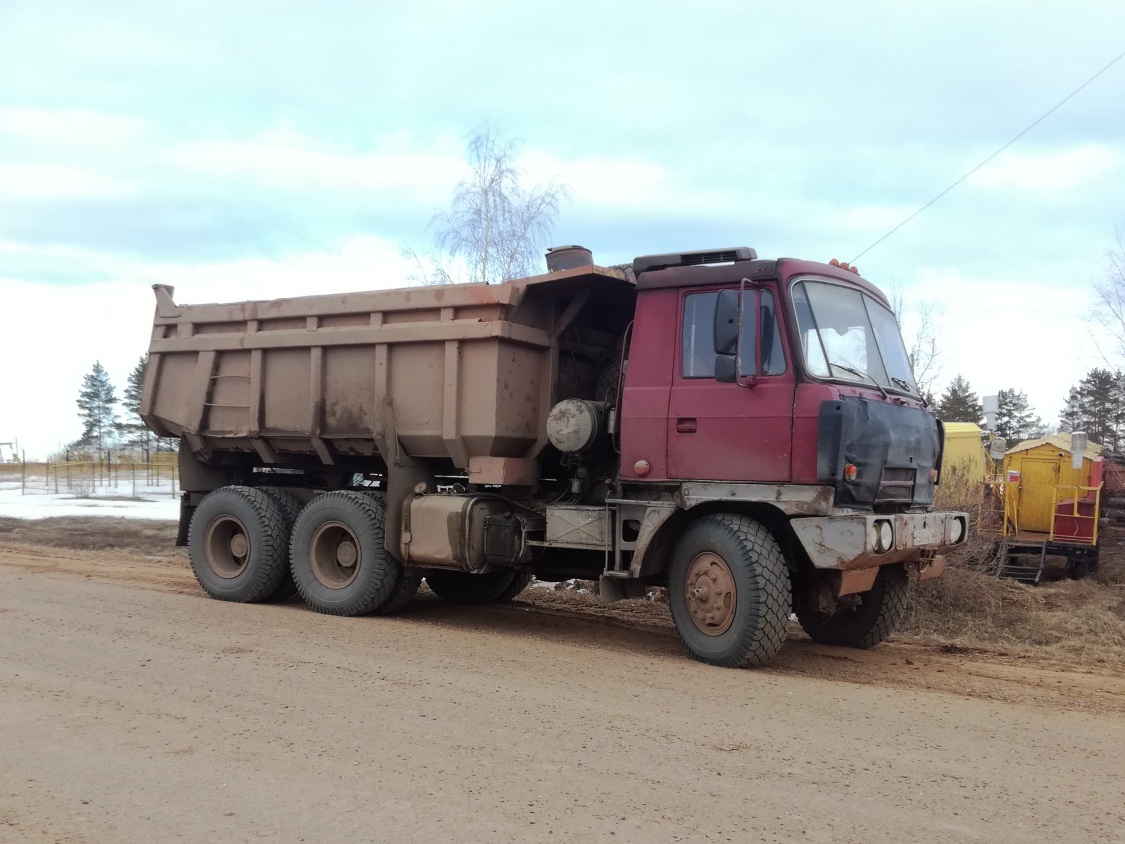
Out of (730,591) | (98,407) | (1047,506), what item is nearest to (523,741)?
(730,591)

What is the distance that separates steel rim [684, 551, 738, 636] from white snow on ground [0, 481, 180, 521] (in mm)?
14994

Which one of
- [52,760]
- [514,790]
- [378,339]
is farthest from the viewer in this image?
[378,339]

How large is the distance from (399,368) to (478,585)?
2610 mm

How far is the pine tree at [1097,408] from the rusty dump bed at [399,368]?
125 ft

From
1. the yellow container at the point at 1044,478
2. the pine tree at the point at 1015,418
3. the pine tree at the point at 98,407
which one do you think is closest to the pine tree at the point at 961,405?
the pine tree at the point at 1015,418

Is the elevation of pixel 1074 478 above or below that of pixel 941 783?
above

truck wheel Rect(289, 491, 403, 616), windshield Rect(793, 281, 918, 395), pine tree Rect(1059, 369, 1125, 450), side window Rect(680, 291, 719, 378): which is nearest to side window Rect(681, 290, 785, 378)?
side window Rect(680, 291, 719, 378)

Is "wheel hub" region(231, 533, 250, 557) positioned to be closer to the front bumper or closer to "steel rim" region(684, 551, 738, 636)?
"steel rim" region(684, 551, 738, 636)

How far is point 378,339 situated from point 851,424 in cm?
436

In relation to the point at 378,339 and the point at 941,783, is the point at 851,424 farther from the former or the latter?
the point at 378,339

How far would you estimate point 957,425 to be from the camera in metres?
20.5

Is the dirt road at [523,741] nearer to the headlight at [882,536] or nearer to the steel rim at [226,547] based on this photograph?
the headlight at [882,536]

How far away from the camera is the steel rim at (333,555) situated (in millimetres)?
9172

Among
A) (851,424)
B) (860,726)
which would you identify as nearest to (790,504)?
(851,424)
